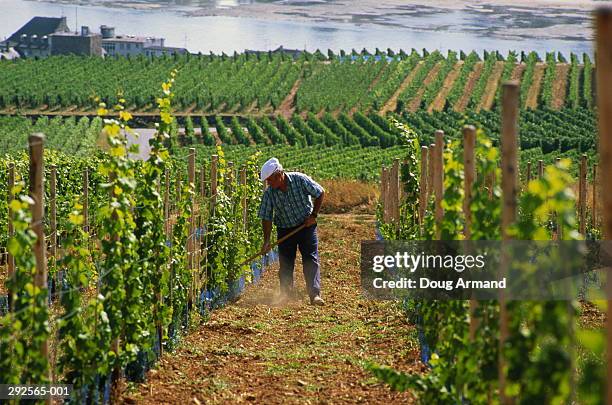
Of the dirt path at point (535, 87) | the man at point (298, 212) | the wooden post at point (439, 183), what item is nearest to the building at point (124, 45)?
the dirt path at point (535, 87)

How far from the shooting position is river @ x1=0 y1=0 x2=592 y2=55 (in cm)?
12200

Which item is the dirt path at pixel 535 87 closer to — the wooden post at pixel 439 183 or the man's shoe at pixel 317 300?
the man's shoe at pixel 317 300

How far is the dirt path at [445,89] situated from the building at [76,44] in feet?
140

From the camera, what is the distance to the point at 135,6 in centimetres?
16412

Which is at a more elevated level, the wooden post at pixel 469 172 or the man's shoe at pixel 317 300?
the wooden post at pixel 469 172

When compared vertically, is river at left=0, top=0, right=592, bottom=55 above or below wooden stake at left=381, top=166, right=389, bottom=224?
below

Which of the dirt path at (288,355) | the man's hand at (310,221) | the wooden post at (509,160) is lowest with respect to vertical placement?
the dirt path at (288,355)

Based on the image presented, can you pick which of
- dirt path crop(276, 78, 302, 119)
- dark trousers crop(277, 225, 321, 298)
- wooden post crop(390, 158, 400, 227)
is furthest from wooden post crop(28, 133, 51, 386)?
dirt path crop(276, 78, 302, 119)

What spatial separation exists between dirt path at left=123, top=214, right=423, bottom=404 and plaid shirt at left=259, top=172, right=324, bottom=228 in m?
0.87

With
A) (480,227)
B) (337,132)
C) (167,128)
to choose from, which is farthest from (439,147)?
(337,132)

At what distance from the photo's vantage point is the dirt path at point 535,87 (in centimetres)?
7156

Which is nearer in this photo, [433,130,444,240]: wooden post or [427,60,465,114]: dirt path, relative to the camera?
[433,130,444,240]: wooden post

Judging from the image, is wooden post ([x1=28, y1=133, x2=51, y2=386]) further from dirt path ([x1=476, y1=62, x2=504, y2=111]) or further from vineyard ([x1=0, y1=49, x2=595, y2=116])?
dirt path ([x1=476, y1=62, x2=504, y2=111])

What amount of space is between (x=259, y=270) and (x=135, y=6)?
510 ft
